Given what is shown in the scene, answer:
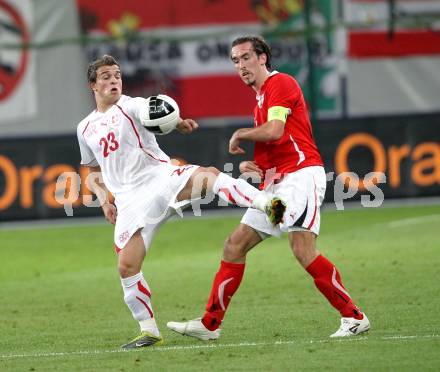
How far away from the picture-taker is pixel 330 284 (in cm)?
910

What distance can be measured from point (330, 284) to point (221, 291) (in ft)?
2.65

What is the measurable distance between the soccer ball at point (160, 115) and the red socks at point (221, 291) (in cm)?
115

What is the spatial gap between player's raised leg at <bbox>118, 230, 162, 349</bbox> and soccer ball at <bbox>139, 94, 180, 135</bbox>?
2.59 feet

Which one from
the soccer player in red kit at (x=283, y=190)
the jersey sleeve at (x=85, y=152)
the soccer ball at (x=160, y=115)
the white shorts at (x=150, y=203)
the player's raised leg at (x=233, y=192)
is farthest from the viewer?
the jersey sleeve at (x=85, y=152)

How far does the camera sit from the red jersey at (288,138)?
29.9 feet

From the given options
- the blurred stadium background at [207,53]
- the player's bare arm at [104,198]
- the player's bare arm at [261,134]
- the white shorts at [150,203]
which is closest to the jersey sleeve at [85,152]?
the player's bare arm at [104,198]

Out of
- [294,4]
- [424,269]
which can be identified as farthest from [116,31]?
[424,269]

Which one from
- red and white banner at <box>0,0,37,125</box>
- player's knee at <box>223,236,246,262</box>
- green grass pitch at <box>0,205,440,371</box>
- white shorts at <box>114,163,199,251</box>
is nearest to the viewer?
green grass pitch at <box>0,205,440,371</box>

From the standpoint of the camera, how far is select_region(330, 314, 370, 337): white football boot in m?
9.12

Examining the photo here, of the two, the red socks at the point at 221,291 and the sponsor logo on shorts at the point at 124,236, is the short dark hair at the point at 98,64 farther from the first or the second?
the red socks at the point at 221,291

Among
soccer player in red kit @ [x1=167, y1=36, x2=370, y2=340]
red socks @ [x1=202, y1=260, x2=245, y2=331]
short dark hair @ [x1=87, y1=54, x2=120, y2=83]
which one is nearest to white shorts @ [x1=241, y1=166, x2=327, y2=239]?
soccer player in red kit @ [x1=167, y1=36, x2=370, y2=340]

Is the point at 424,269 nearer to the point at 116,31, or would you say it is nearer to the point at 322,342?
the point at 322,342

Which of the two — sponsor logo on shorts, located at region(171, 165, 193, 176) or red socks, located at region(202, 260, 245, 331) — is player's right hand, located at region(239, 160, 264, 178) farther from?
red socks, located at region(202, 260, 245, 331)

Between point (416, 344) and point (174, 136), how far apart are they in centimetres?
1227
